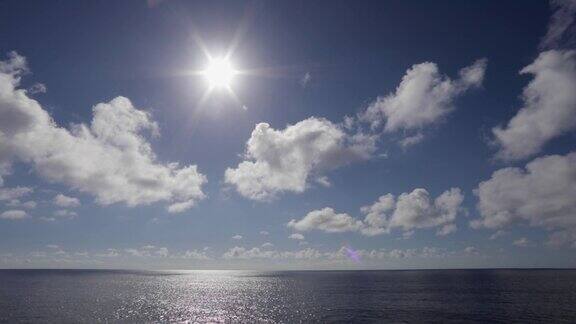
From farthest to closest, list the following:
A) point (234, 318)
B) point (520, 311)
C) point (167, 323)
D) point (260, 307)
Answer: point (260, 307)
point (520, 311)
point (234, 318)
point (167, 323)

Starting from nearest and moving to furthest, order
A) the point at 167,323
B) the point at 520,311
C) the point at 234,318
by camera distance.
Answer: the point at 167,323
the point at 234,318
the point at 520,311

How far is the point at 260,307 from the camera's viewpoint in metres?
103

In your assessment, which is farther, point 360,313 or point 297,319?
point 360,313

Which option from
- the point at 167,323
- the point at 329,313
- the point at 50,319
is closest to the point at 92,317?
the point at 50,319

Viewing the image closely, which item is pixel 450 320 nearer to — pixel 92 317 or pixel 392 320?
pixel 392 320

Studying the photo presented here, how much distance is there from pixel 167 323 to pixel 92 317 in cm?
1741

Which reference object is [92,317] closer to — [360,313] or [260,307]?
[260,307]

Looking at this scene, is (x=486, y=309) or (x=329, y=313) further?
(x=486, y=309)

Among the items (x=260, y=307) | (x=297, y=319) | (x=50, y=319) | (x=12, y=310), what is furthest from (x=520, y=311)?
(x=12, y=310)

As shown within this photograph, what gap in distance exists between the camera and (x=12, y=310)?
301ft

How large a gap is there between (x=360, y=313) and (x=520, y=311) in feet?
124

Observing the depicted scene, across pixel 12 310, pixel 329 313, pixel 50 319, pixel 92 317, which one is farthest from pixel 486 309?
pixel 12 310

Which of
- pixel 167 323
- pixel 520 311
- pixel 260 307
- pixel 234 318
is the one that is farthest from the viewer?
pixel 260 307

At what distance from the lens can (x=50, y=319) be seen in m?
77.5
